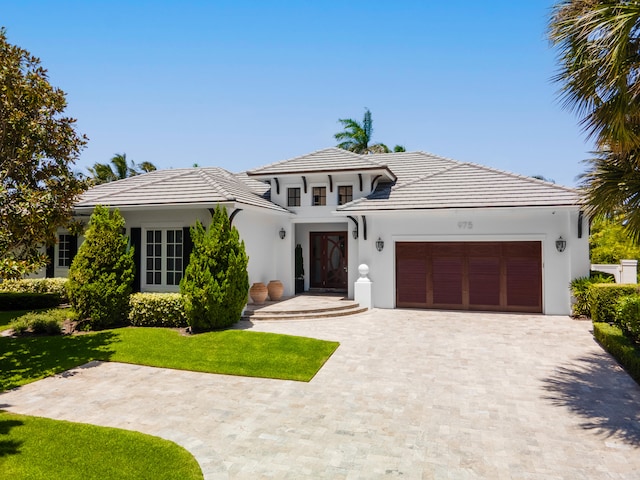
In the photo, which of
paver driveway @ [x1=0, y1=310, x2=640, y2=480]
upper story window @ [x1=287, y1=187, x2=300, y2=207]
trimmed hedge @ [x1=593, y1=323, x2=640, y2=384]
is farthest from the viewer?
upper story window @ [x1=287, y1=187, x2=300, y2=207]

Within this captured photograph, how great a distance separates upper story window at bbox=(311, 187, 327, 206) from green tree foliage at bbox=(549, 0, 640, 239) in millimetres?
11353

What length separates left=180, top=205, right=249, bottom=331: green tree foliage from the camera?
38.6 feet

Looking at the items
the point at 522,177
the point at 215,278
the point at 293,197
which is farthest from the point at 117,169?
the point at 522,177

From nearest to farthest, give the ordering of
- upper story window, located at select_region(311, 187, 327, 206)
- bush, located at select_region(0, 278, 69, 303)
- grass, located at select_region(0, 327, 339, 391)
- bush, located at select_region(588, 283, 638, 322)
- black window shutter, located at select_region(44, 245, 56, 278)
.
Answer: grass, located at select_region(0, 327, 339, 391) → bush, located at select_region(588, 283, 638, 322) → bush, located at select_region(0, 278, 69, 303) → black window shutter, located at select_region(44, 245, 56, 278) → upper story window, located at select_region(311, 187, 327, 206)

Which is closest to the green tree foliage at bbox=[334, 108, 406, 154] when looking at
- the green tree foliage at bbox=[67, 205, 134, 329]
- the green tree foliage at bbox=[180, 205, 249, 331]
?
the green tree foliage at bbox=[180, 205, 249, 331]

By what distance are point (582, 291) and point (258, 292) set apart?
39.6 feet

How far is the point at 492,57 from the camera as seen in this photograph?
441 inches

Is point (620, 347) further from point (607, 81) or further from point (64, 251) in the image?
point (64, 251)

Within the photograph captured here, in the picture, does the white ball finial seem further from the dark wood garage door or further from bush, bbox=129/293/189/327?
bush, bbox=129/293/189/327

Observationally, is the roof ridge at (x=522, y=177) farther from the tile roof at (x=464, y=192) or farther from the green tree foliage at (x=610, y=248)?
the green tree foliage at (x=610, y=248)

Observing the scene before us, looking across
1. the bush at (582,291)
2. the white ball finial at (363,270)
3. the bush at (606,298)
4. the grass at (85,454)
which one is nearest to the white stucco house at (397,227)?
the bush at (582,291)

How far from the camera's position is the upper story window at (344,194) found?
17703 millimetres

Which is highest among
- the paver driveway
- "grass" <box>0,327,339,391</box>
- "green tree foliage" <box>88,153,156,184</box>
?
"green tree foliage" <box>88,153,156,184</box>

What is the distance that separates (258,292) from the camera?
15.4 metres
